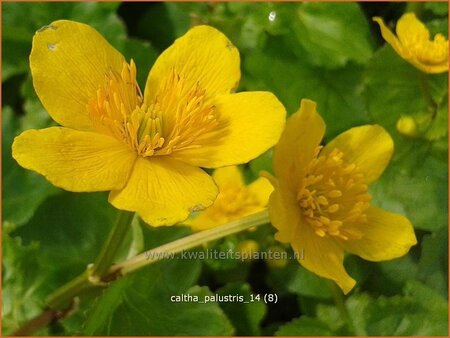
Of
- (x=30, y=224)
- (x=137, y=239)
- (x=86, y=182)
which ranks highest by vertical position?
(x=86, y=182)

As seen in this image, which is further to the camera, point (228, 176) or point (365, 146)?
point (228, 176)

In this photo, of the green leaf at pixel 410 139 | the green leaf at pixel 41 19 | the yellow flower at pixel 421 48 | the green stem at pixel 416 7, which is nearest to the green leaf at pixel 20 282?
the green leaf at pixel 41 19

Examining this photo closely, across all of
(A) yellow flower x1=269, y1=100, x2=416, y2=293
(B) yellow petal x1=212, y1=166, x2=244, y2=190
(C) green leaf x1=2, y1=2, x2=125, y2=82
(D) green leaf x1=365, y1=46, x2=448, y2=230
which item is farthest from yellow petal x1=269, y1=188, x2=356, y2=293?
(C) green leaf x1=2, y1=2, x2=125, y2=82

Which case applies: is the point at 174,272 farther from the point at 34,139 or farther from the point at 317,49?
the point at 317,49

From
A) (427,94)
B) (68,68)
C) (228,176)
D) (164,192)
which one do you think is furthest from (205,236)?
(427,94)

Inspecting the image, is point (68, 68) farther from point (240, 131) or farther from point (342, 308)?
point (342, 308)

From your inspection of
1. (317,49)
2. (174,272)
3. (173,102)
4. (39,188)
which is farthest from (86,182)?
(317,49)

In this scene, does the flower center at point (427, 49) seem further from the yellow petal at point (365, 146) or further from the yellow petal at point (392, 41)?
the yellow petal at point (365, 146)
